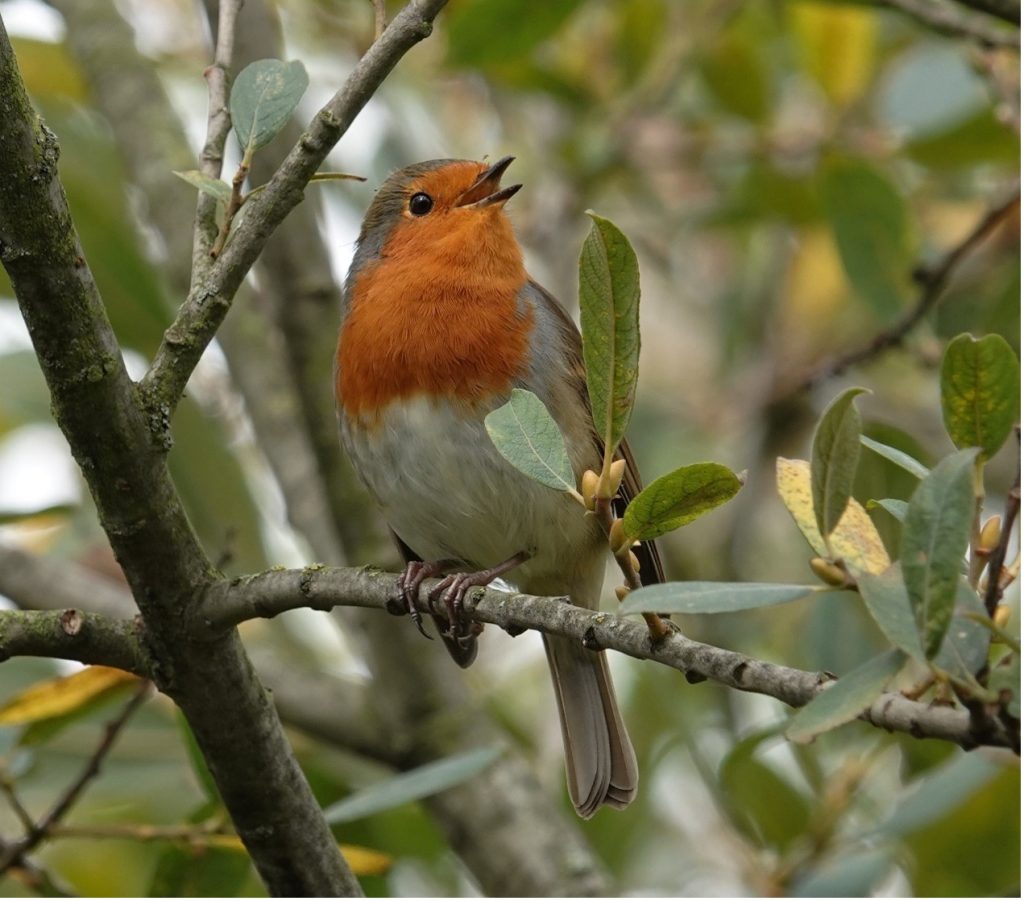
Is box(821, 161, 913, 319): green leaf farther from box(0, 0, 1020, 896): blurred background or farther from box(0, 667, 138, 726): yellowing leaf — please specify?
box(0, 667, 138, 726): yellowing leaf

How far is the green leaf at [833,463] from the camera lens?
1670 mm

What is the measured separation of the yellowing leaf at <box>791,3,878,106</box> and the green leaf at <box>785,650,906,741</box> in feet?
12.0

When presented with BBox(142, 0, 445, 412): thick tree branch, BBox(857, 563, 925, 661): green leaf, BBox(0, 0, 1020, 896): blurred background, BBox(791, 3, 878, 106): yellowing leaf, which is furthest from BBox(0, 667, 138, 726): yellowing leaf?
BBox(791, 3, 878, 106): yellowing leaf

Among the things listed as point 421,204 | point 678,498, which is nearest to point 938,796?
point 678,498

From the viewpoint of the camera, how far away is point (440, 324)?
356cm

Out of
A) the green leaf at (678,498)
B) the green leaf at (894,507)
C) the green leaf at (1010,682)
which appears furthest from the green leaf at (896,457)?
the green leaf at (1010,682)

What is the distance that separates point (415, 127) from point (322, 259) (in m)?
1.69

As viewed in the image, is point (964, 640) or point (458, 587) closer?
point (964, 640)

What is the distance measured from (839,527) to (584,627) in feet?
1.22

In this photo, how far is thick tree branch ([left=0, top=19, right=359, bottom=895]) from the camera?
198cm

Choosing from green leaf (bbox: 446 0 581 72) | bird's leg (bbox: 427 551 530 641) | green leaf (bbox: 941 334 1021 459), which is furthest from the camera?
green leaf (bbox: 446 0 581 72)

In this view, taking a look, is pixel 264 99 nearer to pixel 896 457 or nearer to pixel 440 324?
pixel 896 457

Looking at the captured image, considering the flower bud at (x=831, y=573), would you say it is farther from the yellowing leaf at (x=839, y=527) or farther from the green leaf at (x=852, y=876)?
the green leaf at (x=852, y=876)

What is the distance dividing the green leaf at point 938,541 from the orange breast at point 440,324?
1981 mm
